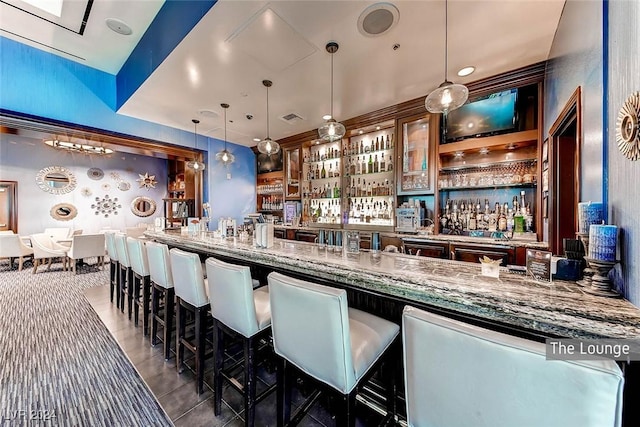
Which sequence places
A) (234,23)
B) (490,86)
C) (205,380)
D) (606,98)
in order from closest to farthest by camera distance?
(606,98)
(205,380)
(234,23)
(490,86)

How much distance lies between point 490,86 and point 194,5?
361 cm

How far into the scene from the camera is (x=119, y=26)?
9.91 ft

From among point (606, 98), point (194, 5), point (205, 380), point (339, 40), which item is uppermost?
point (194, 5)

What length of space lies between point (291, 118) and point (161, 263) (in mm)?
3431

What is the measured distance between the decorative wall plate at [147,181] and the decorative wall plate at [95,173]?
0.96 m

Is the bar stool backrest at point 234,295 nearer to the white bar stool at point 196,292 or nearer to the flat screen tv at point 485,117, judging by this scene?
the white bar stool at point 196,292

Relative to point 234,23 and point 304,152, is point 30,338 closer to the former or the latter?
point 234,23

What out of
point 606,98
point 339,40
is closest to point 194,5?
point 339,40

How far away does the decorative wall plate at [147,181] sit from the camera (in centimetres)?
827

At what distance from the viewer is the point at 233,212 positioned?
6320mm

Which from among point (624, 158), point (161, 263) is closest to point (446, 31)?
point (624, 158)

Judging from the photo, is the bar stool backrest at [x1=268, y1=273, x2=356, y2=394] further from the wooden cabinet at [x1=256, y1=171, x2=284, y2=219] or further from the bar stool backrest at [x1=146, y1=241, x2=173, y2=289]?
the wooden cabinet at [x1=256, y1=171, x2=284, y2=219]

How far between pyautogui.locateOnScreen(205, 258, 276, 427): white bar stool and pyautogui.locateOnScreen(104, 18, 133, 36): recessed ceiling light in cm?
346

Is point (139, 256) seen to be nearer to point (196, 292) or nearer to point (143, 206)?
point (196, 292)
